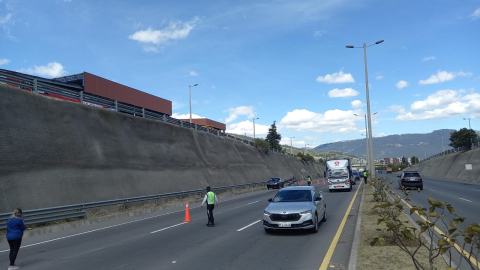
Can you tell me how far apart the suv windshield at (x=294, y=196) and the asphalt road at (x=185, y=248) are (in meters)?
1.14

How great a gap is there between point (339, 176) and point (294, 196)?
23.0m

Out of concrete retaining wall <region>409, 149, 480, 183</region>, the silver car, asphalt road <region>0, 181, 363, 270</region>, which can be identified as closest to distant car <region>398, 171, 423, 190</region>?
concrete retaining wall <region>409, 149, 480, 183</region>

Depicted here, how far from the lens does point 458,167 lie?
216 ft

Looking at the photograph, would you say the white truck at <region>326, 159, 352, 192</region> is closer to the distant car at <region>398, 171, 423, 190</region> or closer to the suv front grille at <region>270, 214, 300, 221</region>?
the distant car at <region>398, 171, 423, 190</region>

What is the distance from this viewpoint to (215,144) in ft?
157

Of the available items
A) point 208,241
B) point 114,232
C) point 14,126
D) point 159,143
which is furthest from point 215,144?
point 208,241

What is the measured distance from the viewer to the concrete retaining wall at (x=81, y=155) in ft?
61.1

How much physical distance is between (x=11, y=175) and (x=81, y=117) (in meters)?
7.79

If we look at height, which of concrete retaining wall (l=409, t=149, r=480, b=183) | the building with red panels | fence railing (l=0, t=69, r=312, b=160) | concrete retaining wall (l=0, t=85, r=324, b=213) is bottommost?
concrete retaining wall (l=409, t=149, r=480, b=183)

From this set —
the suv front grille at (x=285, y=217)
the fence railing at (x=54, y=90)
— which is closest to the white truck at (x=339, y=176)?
the fence railing at (x=54, y=90)

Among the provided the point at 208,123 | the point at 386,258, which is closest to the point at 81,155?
the point at 386,258

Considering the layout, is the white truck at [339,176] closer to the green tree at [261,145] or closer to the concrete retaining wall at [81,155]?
→ the concrete retaining wall at [81,155]

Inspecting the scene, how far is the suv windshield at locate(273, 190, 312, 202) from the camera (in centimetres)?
1343

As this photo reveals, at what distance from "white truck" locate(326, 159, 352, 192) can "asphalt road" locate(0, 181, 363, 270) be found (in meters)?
19.8
